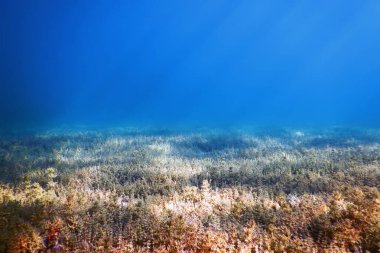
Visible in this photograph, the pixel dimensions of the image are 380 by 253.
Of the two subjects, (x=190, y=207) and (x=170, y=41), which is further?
(x=170, y=41)

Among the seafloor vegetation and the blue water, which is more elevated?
the blue water

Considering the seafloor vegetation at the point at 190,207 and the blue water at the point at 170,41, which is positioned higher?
the blue water at the point at 170,41

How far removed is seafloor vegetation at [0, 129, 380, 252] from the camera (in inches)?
209

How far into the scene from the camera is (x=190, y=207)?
7758 mm

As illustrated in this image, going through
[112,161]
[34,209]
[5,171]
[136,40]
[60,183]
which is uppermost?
[136,40]

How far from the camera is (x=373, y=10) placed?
391 feet

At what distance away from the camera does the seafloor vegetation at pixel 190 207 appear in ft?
17.5

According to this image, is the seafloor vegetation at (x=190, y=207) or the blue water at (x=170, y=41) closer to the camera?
the seafloor vegetation at (x=190, y=207)

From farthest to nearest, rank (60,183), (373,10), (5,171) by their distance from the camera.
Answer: (373,10)
(5,171)
(60,183)

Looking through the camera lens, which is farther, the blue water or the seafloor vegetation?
the blue water

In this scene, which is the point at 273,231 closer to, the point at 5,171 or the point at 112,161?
the point at 112,161

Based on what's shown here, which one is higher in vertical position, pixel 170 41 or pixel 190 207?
pixel 170 41

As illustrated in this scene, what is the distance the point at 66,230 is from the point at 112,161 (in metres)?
8.01

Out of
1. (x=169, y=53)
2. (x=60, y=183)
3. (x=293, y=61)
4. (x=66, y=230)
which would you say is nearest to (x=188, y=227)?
(x=66, y=230)
